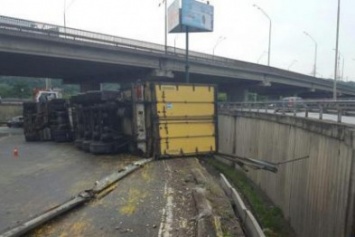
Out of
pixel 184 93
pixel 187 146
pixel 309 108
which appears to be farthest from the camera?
pixel 184 93

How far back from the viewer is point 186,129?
16.1 metres

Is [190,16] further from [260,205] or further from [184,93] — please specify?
[260,205]

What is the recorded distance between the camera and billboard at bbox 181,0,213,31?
4394cm

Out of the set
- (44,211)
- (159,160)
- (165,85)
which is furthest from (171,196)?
(165,85)

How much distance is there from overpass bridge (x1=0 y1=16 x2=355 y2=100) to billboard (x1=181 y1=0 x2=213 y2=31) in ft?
13.2

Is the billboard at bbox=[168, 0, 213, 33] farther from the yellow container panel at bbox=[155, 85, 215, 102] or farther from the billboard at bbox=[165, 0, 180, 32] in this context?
the yellow container panel at bbox=[155, 85, 215, 102]

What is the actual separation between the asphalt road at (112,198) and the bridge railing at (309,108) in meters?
3.90

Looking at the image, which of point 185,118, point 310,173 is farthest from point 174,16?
point 310,173

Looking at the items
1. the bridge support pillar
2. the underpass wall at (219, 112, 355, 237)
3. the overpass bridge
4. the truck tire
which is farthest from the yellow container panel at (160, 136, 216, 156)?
the bridge support pillar

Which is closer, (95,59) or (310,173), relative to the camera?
(310,173)

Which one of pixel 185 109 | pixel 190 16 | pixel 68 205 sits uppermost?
pixel 190 16

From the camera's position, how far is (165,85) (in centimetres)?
1584

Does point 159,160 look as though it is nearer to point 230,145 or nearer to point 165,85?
point 165,85

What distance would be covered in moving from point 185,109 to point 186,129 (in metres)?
0.80
